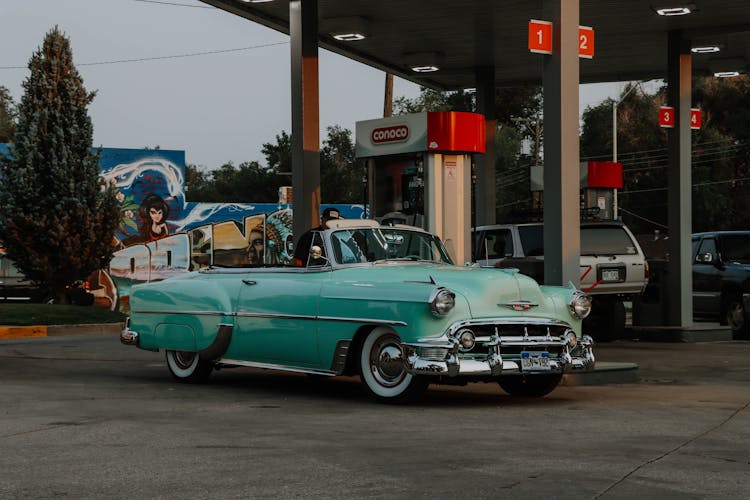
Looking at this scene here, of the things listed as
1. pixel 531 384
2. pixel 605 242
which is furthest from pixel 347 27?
pixel 531 384

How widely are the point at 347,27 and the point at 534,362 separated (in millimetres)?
11996

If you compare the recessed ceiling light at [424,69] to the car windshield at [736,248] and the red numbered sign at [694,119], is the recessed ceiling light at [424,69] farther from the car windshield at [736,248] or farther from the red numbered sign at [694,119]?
the car windshield at [736,248]

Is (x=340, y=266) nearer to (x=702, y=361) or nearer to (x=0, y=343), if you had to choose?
(x=702, y=361)

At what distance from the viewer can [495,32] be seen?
22.1 m

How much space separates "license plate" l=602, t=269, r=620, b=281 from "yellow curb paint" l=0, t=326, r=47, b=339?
10.5m

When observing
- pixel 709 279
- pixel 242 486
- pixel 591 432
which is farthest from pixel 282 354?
pixel 709 279

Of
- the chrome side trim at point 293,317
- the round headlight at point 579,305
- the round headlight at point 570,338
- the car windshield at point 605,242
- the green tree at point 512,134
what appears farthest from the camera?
the green tree at point 512,134

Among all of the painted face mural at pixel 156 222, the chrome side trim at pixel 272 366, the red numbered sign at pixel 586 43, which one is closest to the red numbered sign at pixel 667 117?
the red numbered sign at pixel 586 43

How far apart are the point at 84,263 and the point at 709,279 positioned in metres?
12.8

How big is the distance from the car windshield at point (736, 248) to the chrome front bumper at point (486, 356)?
480 inches

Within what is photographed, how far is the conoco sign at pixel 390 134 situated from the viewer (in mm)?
17719

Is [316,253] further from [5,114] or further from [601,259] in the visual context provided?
[5,114]

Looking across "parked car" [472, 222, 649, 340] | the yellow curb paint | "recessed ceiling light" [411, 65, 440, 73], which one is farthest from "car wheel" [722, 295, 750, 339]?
the yellow curb paint

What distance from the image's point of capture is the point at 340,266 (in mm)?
11008
